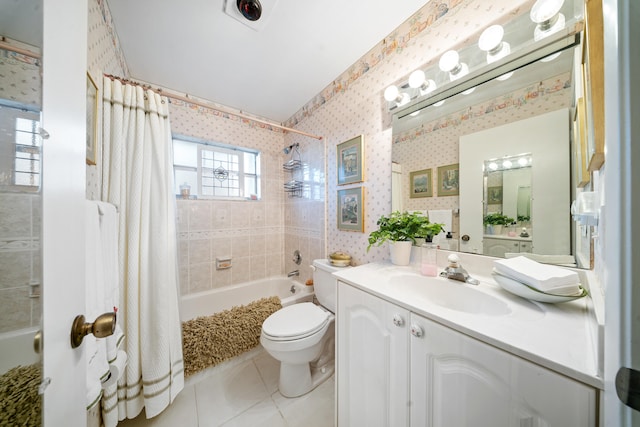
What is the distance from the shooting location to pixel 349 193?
1.69 metres

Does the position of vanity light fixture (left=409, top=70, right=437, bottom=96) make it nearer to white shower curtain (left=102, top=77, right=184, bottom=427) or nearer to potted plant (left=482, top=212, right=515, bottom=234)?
potted plant (left=482, top=212, right=515, bottom=234)

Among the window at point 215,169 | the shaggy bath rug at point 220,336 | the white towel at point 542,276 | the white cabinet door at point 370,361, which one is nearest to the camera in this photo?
the white towel at point 542,276

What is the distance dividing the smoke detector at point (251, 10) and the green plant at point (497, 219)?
5.27ft

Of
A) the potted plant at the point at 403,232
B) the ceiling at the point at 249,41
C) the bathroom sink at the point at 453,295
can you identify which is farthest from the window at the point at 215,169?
the bathroom sink at the point at 453,295

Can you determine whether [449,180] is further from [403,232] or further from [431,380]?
[431,380]

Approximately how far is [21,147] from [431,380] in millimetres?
1156

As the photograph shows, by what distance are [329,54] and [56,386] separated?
1.96 metres

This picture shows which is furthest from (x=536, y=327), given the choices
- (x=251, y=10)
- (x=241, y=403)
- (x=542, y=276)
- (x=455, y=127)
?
(x=251, y=10)

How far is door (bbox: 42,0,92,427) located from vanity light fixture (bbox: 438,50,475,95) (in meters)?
1.40

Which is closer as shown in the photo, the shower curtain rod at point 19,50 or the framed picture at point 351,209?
the shower curtain rod at point 19,50

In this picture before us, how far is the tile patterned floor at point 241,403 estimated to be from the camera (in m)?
1.18

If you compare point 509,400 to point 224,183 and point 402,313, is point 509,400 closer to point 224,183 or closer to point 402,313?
point 402,313

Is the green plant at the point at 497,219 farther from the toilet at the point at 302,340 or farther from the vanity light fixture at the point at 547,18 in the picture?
the toilet at the point at 302,340

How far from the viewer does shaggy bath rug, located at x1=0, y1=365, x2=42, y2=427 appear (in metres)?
0.33
